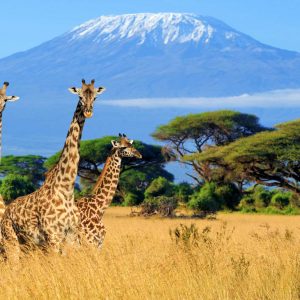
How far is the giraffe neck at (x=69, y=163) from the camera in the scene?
1066cm

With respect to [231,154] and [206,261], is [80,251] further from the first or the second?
[231,154]

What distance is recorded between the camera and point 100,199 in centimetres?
1256

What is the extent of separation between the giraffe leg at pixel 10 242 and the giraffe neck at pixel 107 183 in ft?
6.52

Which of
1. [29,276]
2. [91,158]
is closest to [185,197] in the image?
[91,158]

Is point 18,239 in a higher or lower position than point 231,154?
lower

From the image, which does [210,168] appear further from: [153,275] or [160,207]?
[153,275]

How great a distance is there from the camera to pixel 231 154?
49156 millimetres

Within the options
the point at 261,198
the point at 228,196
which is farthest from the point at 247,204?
the point at 228,196

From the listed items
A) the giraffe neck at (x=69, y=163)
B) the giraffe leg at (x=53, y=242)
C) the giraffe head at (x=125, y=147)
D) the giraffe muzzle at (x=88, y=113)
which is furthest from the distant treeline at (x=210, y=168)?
the giraffe muzzle at (x=88, y=113)

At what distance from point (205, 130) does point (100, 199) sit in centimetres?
4850

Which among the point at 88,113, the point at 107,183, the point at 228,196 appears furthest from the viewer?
the point at 228,196

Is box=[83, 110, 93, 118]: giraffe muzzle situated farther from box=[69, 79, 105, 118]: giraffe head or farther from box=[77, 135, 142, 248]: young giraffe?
box=[77, 135, 142, 248]: young giraffe

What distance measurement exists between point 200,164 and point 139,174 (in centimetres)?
459

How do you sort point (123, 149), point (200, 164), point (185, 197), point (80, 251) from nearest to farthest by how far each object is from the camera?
point (80, 251) < point (123, 149) < point (185, 197) < point (200, 164)
